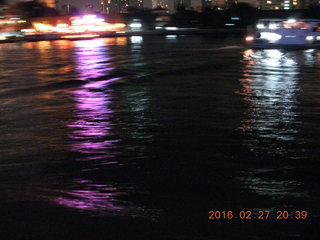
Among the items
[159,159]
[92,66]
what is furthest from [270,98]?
[92,66]

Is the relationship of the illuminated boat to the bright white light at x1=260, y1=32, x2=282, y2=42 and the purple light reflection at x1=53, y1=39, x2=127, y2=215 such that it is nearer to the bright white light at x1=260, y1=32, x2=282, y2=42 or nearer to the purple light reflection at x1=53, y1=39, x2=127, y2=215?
the bright white light at x1=260, y1=32, x2=282, y2=42

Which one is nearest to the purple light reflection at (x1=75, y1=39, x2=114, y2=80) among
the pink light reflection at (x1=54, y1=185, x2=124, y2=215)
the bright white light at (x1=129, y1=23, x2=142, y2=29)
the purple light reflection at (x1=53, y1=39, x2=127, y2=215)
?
the purple light reflection at (x1=53, y1=39, x2=127, y2=215)

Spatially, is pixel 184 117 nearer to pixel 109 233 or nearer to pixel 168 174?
pixel 168 174

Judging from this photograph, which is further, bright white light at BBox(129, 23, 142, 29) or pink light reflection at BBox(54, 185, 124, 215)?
bright white light at BBox(129, 23, 142, 29)

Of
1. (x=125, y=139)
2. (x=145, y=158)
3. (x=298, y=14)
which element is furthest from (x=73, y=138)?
(x=298, y=14)

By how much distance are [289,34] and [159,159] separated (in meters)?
23.5

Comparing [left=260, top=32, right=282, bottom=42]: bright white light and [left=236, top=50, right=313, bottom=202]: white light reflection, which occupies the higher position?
[left=260, top=32, right=282, bottom=42]: bright white light
